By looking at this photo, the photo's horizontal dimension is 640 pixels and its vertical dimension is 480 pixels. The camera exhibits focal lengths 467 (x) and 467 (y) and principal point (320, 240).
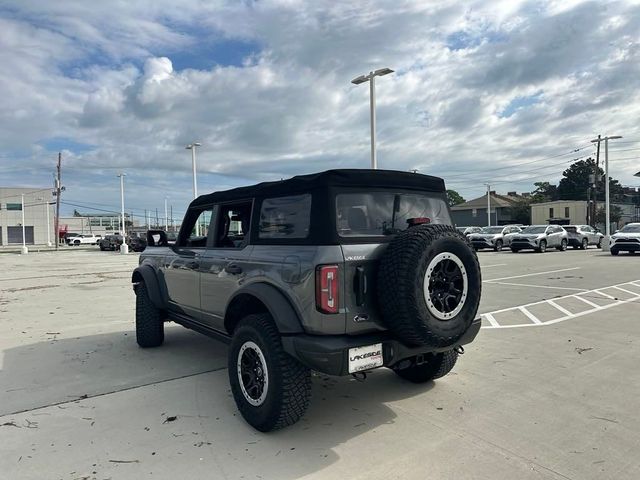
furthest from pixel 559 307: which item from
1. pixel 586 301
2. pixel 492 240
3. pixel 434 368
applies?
pixel 492 240

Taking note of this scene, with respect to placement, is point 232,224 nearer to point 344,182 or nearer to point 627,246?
point 344,182

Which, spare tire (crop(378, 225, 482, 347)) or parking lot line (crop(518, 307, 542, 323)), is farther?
parking lot line (crop(518, 307, 542, 323))

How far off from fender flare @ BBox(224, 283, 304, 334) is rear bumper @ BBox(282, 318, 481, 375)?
0.07 m

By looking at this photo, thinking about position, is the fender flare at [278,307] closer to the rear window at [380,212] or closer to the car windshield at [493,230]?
the rear window at [380,212]

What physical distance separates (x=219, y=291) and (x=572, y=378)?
3.60 metres

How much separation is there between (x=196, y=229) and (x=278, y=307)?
2425 millimetres

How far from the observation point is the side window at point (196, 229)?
5126mm

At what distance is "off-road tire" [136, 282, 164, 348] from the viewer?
5984 mm

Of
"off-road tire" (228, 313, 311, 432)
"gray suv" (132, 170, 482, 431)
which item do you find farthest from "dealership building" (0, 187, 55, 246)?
"off-road tire" (228, 313, 311, 432)

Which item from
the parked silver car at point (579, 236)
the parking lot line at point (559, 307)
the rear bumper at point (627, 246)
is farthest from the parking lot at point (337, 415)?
the parked silver car at point (579, 236)

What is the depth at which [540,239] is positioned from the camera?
26.4 meters

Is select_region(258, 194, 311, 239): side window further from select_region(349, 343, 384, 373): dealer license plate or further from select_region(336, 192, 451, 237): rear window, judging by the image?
select_region(349, 343, 384, 373): dealer license plate

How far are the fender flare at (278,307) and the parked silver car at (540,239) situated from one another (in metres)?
25.8

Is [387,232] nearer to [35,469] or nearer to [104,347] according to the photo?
[35,469]
